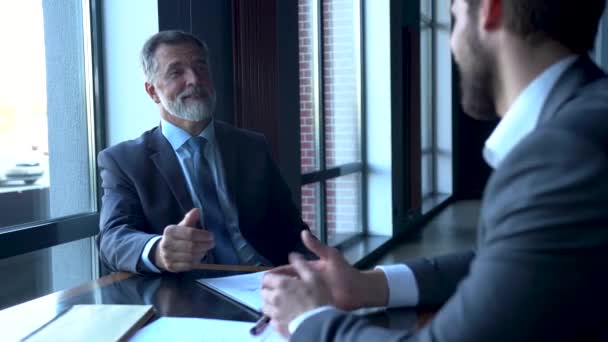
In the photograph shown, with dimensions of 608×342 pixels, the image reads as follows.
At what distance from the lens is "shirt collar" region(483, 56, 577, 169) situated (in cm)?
93

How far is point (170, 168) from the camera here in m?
2.24

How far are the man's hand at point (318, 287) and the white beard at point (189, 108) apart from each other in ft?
3.90

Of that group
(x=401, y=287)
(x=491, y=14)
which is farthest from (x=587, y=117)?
(x=401, y=287)

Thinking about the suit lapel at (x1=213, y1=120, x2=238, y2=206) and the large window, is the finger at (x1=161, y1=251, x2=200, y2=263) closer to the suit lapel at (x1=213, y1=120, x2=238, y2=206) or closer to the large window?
the suit lapel at (x1=213, y1=120, x2=238, y2=206)

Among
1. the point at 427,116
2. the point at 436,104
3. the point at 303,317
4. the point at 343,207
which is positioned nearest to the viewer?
the point at 303,317

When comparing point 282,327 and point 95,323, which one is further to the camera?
point 95,323

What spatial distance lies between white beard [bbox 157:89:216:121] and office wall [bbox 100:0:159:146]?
59 cm

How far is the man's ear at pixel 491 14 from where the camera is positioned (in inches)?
37.9

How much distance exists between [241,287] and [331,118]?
4921mm

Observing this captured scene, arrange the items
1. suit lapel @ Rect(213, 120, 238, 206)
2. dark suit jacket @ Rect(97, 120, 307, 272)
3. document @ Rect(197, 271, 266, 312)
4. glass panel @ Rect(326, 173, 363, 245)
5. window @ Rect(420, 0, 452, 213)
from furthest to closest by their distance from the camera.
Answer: window @ Rect(420, 0, 452, 213)
glass panel @ Rect(326, 173, 363, 245)
suit lapel @ Rect(213, 120, 238, 206)
dark suit jacket @ Rect(97, 120, 307, 272)
document @ Rect(197, 271, 266, 312)

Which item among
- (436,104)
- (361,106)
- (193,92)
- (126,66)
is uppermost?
(126,66)

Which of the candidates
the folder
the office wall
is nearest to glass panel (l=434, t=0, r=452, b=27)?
the office wall

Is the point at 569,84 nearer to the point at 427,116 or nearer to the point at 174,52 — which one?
the point at 174,52

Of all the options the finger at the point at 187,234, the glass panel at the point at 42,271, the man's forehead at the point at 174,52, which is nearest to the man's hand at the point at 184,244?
the finger at the point at 187,234
